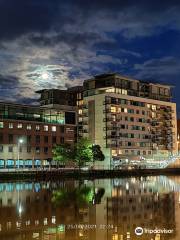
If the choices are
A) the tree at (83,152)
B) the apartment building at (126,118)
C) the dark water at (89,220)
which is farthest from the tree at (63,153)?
the dark water at (89,220)

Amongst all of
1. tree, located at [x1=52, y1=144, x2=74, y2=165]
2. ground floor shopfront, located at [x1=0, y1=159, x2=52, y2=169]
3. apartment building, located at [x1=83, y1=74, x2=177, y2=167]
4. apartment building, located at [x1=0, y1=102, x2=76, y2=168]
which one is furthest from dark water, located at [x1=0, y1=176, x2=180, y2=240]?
apartment building, located at [x1=83, y1=74, x2=177, y2=167]

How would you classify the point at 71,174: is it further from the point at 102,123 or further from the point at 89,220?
the point at 89,220

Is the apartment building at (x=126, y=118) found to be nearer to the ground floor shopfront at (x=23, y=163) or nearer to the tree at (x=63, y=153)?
the tree at (x=63, y=153)

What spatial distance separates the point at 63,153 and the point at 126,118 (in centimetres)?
3376

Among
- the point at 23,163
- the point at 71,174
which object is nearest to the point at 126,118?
the point at 23,163

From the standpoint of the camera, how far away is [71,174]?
95625mm

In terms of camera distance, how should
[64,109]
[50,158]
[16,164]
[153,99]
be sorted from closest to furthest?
[16,164]
[50,158]
[64,109]
[153,99]

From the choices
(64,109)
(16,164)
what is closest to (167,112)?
(64,109)

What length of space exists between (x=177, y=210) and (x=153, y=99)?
390ft

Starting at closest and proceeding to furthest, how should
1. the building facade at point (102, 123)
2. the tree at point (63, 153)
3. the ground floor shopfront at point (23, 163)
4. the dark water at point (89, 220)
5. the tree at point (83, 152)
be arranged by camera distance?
1. the dark water at point (89, 220)
2. the ground floor shopfront at point (23, 163)
3. the tree at point (63, 153)
4. the tree at point (83, 152)
5. the building facade at point (102, 123)

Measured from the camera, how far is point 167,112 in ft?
508

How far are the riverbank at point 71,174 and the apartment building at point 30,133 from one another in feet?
42.3

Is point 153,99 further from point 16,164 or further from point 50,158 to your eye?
point 16,164

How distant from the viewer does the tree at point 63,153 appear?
4313 inches
